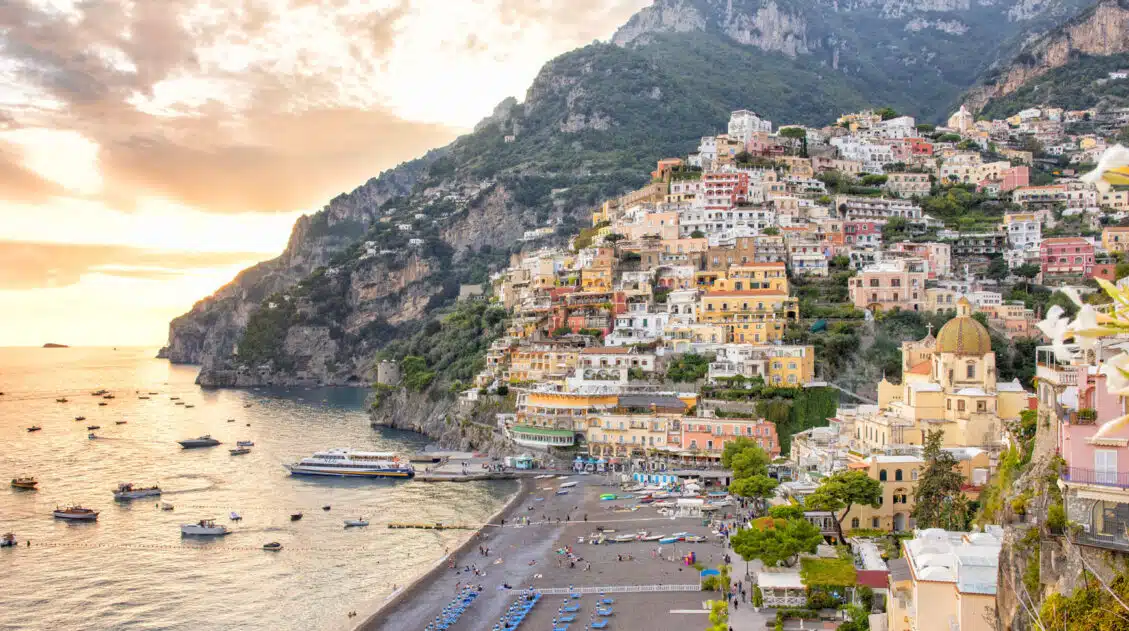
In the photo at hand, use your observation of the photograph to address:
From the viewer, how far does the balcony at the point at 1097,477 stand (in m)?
13.5

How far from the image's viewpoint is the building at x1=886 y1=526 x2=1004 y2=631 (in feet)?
60.1

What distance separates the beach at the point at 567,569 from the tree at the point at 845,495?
486cm

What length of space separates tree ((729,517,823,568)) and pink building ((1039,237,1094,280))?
163 feet

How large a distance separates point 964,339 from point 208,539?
37518 mm

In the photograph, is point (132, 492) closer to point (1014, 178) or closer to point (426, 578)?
point (426, 578)

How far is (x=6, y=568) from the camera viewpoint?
43469mm

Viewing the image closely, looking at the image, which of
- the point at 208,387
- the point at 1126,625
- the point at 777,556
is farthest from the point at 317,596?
the point at 208,387

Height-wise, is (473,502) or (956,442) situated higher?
(956,442)

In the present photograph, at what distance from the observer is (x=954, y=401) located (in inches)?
1769

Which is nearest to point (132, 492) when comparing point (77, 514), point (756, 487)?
point (77, 514)

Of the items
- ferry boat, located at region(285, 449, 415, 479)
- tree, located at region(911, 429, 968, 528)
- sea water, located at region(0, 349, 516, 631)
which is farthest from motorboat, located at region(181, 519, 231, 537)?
tree, located at region(911, 429, 968, 528)

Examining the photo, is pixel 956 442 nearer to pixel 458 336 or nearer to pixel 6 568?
pixel 6 568

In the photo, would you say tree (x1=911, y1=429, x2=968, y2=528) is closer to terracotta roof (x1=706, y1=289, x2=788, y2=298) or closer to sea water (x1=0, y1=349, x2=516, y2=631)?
sea water (x1=0, y1=349, x2=516, y2=631)

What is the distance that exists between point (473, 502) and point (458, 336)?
41.4 meters
